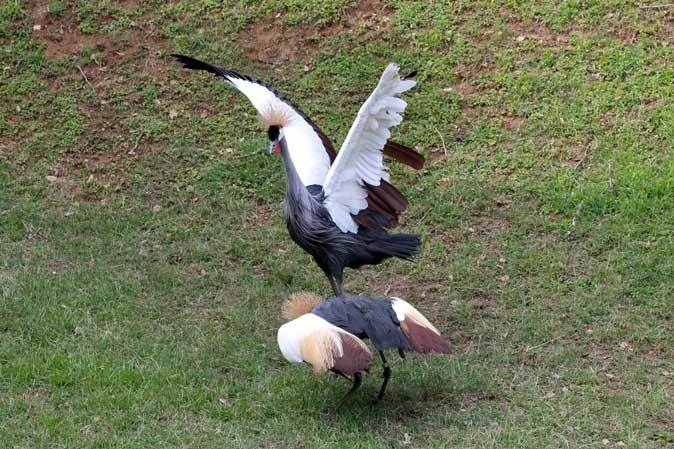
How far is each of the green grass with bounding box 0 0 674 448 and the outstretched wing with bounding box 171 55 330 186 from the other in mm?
947

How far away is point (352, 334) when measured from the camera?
491cm

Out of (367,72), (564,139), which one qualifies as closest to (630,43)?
(564,139)

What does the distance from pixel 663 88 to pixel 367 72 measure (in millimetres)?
2599

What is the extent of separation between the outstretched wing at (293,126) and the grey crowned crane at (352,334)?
1.20 meters

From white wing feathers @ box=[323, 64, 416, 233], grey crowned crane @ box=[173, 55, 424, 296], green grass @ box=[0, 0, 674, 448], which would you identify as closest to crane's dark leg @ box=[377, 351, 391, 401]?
green grass @ box=[0, 0, 674, 448]

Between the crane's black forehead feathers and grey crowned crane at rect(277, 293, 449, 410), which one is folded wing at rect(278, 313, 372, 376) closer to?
grey crowned crane at rect(277, 293, 449, 410)

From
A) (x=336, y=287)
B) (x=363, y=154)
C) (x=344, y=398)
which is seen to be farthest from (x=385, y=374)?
(x=363, y=154)

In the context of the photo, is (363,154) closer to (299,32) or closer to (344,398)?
(344,398)

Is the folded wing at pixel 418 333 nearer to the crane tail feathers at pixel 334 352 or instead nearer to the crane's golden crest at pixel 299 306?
the crane tail feathers at pixel 334 352

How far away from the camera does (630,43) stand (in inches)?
335

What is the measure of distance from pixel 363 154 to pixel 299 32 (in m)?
3.93

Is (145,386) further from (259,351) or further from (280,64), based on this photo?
(280,64)

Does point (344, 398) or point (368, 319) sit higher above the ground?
point (368, 319)

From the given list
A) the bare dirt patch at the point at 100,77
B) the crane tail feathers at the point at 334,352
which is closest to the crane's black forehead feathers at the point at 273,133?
the crane tail feathers at the point at 334,352
